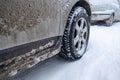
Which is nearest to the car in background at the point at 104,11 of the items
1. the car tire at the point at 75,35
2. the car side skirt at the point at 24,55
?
the car tire at the point at 75,35

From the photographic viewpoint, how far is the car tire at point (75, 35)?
2.88 metres

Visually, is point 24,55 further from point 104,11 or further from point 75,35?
point 104,11

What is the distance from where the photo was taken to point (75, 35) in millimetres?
3094

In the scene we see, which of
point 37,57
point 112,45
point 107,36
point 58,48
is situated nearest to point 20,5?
point 37,57

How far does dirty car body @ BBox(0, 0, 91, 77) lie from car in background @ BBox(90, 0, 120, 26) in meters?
3.63

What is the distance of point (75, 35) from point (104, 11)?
3468 millimetres

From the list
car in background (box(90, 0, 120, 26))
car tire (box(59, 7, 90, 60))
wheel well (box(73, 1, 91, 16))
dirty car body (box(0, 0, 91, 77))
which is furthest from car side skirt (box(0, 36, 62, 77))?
car in background (box(90, 0, 120, 26))

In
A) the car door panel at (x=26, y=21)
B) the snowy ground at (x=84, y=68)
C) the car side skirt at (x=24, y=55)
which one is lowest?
the snowy ground at (x=84, y=68)

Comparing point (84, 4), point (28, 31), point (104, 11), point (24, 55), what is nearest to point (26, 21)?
point (28, 31)

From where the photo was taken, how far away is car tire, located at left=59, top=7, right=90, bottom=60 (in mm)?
2879

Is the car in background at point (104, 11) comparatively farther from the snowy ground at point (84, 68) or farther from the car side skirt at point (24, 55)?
the car side skirt at point (24, 55)

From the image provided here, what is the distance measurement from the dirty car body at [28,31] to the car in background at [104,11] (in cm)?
363

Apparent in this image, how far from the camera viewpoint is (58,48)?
A: 2.72 m

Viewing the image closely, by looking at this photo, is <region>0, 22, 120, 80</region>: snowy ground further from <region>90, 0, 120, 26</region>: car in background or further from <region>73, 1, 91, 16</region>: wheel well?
<region>90, 0, 120, 26</region>: car in background
